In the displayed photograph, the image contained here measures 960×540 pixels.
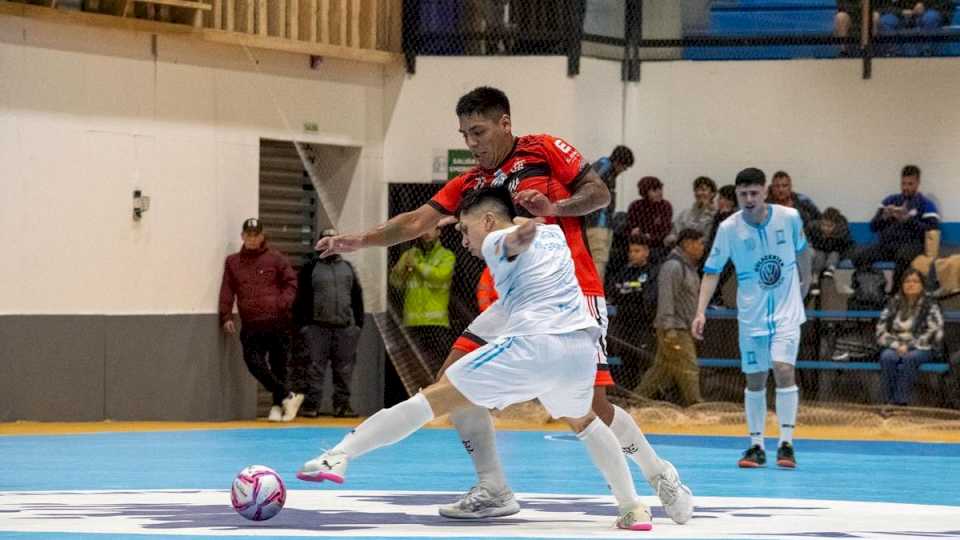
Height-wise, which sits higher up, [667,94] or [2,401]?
[667,94]

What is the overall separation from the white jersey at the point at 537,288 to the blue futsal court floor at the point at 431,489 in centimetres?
99

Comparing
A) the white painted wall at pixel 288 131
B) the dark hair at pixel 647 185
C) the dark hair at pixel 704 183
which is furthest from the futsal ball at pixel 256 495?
the dark hair at pixel 704 183

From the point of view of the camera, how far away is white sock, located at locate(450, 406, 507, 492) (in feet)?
32.4

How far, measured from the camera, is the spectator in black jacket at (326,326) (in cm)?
2178

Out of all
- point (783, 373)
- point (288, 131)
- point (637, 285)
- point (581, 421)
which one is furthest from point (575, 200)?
point (288, 131)

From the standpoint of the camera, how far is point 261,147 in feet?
74.7

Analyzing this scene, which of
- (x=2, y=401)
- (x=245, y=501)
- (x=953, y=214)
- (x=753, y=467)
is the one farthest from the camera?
(x=953, y=214)

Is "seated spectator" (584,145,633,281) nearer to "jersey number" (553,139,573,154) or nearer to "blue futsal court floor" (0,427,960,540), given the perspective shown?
"blue futsal court floor" (0,427,960,540)

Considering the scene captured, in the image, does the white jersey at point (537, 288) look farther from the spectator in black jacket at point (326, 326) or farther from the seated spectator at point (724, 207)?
the spectator in black jacket at point (326, 326)

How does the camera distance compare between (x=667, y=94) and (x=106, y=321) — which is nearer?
(x=106, y=321)

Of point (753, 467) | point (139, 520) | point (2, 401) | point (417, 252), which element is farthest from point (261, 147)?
point (139, 520)

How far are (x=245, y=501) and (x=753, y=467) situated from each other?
21.6 ft

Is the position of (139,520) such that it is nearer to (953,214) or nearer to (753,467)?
(753,467)

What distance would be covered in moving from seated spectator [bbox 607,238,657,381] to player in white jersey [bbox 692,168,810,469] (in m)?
6.46
